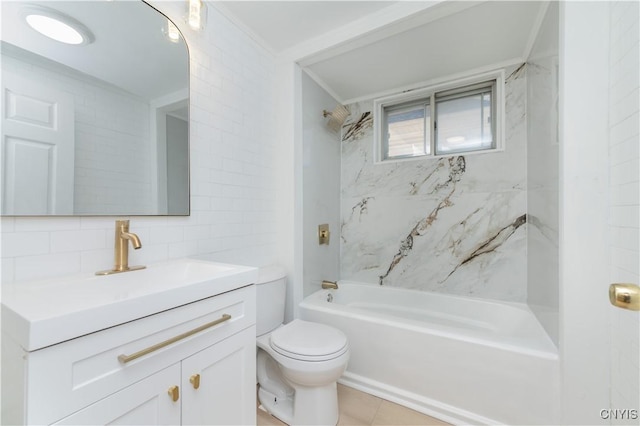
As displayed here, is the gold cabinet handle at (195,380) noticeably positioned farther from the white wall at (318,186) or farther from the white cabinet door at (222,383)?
the white wall at (318,186)

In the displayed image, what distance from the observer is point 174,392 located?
2.64ft

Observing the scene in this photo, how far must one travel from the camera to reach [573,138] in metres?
1.16

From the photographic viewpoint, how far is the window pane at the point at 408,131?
243cm

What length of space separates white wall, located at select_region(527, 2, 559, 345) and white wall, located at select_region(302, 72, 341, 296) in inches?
59.9

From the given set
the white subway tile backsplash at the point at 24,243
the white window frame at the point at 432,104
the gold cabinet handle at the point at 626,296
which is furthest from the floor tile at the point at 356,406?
the white window frame at the point at 432,104

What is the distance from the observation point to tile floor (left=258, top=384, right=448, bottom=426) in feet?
4.65

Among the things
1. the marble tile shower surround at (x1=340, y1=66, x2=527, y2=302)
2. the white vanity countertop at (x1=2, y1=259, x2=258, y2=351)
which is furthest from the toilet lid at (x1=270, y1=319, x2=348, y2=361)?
the marble tile shower surround at (x1=340, y1=66, x2=527, y2=302)

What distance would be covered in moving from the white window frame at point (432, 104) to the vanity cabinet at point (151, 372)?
77.7 inches

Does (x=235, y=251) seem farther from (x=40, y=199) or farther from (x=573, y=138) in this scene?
(x=573, y=138)

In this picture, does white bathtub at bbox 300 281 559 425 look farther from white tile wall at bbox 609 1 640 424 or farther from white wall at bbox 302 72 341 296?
white wall at bbox 302 72 341 296

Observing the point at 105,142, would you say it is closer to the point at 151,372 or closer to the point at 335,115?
the point at 151,372

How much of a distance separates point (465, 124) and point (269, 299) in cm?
218

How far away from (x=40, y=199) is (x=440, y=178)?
247 cm

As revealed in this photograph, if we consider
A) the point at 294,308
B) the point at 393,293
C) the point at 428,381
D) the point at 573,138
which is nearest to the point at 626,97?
the point at 573,138
